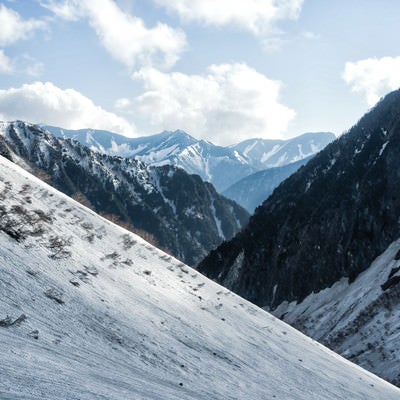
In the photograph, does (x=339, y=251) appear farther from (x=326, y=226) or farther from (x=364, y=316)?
(x=364, y=316)

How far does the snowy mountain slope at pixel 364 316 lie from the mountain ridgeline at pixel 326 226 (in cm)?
465

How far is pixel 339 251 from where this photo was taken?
75.2m

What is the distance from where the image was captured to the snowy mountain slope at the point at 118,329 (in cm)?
918

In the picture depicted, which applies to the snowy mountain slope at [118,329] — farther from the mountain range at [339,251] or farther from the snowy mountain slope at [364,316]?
the mountain range at [339,251]

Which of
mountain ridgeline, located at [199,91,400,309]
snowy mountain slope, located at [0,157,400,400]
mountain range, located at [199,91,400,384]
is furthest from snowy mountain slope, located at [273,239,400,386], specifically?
snowy mountain slope, located at [0,157,400,400]

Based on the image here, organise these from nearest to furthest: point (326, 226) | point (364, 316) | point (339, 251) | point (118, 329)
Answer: point (118, 329)
point (364, 316)
point (339, 251)
point (326, 226)

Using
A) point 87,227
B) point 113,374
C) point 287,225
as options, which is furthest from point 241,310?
point 287,225

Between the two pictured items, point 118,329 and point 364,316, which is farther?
point 364,316

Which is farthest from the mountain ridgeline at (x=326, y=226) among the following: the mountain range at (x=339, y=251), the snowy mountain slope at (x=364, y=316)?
the snowy mountain slope at (x=364, y=316)

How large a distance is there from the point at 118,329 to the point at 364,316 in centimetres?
4164

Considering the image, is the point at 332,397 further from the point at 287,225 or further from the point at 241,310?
the point at 287,225

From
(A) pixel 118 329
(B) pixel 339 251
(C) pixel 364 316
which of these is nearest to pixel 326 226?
(B) pixel 339 251

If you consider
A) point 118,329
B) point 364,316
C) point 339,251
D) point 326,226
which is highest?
point 326,226

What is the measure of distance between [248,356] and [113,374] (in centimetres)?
743
